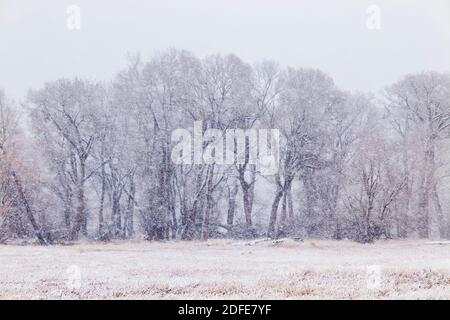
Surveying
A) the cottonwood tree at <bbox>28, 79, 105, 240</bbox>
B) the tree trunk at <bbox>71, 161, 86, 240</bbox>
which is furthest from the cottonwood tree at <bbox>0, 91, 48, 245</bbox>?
the tree trunk at <bbox>71, 161, 86, 240</bbox>

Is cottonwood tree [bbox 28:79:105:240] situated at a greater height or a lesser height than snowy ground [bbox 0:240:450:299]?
greater

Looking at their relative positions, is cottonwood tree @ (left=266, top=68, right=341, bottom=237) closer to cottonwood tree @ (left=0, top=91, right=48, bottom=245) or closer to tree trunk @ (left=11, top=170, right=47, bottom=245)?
tree trunk @ (left=11, top=170, right=47, bottom=245)

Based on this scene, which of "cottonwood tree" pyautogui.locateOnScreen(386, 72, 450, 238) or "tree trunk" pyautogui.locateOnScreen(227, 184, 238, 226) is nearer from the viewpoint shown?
"cottonwood tree" pyautogui.locateOnScreen(386, 72, 450, 238)

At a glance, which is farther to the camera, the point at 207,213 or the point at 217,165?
the point at 207,213

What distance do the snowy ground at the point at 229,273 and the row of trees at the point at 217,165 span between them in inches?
45.2

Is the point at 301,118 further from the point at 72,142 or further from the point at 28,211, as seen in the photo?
the point at 28,211

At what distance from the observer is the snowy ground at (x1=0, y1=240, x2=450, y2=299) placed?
25.1ft

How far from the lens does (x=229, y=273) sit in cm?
878

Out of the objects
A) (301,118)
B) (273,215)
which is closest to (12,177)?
(273,215)

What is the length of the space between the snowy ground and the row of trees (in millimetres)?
1148

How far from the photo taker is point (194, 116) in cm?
1225

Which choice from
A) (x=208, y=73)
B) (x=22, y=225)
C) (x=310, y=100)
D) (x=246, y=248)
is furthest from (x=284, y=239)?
(x=22, y=225)

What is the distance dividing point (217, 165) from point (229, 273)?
3.66 m
